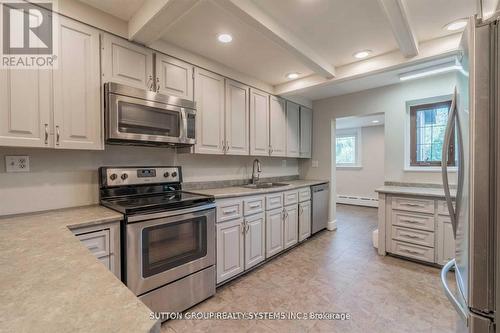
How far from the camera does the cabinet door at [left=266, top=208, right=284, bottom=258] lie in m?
2.84

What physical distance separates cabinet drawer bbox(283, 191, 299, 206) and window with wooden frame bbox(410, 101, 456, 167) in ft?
5.82

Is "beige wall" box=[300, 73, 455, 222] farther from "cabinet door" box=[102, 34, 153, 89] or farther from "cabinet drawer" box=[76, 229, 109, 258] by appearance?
"cabinet drawer" box=[76, 229, 109, 258]

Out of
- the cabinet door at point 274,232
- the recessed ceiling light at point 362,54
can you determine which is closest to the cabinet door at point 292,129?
the cabinet door at point 274,232

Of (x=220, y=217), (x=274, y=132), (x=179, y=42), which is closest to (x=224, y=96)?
(x=179, y=42)

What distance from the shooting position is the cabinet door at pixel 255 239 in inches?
100

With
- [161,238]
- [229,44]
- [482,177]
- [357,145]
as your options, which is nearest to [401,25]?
[229,44]

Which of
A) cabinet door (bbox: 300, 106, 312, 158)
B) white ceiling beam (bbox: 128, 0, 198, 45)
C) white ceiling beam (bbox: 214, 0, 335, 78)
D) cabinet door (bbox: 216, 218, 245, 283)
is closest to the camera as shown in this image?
white ceiling beam (bbox: 128, 0, 198, 45)

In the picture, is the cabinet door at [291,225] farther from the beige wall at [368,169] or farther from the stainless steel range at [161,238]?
the beige wall at [368,169]

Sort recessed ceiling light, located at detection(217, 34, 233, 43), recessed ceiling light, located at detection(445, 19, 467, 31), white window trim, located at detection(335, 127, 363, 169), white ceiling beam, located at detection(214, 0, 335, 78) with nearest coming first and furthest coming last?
1. white ceiling beam, located at detection(214, 0, 335, 78)
2. recessed ceiling light, located at detection(445, 19, 467, 31)
3. recessed ceiling light, located at detection(217, 34, 233, 43)
4. white window trim, located at detection(335, 127, 363, 169)

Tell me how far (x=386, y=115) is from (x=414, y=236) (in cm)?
177

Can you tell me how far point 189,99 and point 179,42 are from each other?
20.8 inches

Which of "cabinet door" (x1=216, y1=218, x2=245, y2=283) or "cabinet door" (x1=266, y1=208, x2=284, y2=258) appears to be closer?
"cabinet door" (x1=216, y1=218, x2=245, y2=283)

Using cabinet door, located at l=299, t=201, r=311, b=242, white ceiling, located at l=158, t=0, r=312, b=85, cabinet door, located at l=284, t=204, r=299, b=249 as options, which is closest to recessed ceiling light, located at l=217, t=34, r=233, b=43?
white ceiling, located at l=158, t=0, r=312, b=85
